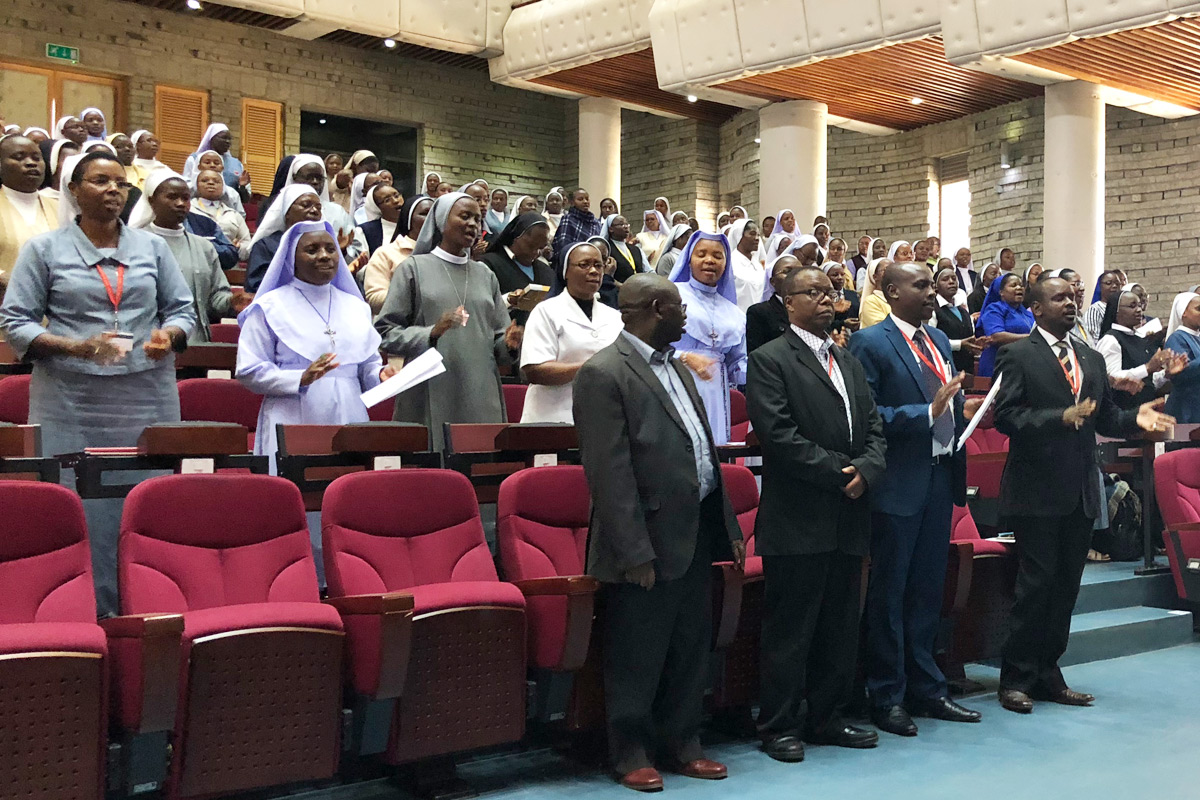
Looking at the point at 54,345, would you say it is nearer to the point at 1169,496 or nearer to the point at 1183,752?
the point at 1183,752

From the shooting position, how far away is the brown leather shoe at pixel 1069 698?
14.5 ft

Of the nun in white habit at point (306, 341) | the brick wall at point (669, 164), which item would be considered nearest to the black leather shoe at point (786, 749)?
the nun in white habit at point (306, 341)

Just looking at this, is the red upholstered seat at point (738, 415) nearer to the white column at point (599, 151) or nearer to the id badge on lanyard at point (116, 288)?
the id badge on lanyard at point (116, 288)

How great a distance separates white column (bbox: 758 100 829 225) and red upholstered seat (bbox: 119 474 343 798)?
1057 centimetres

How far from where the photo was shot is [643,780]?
3283 millimetres

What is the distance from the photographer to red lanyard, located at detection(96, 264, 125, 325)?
3.62 metres

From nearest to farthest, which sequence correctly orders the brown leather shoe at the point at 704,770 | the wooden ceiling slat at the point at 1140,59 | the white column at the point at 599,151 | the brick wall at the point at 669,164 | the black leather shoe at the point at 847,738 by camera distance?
1. the brown leather shoe at the point at 704,770
2. the black leather shoe at the point at 847,738
3. the wooden ceiling slat at the point at 1140,59
4. the white column at the point at 599,151
5. the brick wall at the point at 669,164

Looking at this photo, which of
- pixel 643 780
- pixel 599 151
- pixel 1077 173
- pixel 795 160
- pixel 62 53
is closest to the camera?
pixel 643 780

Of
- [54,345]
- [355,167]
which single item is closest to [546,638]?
[54,345]

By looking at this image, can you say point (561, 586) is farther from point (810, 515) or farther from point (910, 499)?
point (910, 499)

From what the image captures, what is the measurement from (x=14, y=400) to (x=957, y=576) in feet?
11.6

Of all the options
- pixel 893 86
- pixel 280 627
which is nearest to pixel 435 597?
pixel 280 627

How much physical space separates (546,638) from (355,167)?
7.35 meters

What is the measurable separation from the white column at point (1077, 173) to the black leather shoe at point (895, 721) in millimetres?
8502
